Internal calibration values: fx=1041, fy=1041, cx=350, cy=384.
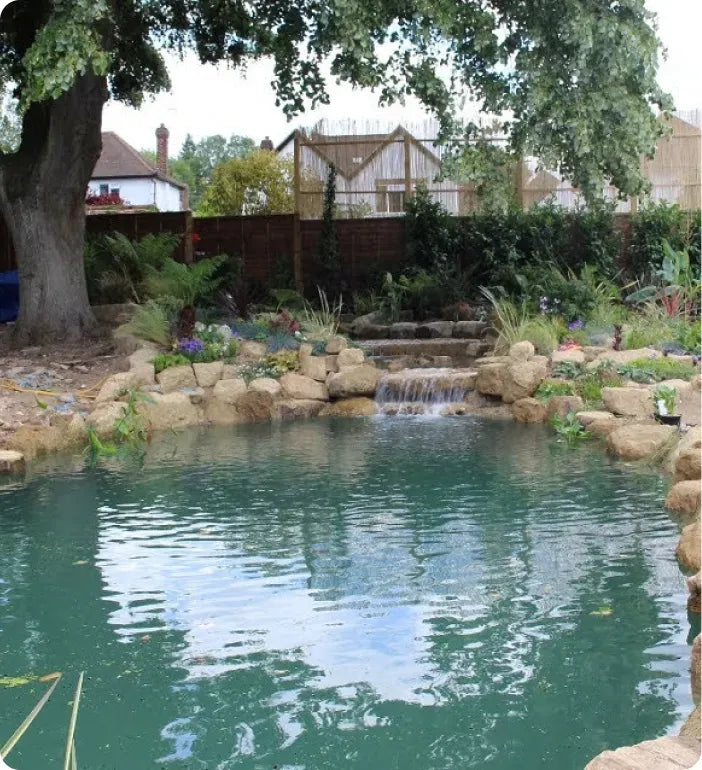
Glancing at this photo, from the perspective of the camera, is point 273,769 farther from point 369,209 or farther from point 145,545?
point 369,209

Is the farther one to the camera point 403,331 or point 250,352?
point 403,331

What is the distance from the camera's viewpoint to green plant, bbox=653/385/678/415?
27.7ft

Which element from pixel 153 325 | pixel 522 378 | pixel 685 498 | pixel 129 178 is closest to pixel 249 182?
pixel 153 325

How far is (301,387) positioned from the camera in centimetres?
1087

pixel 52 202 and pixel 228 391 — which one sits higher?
pixel 52 202

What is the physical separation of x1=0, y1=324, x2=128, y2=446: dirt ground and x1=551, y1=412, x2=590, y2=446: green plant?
14.3 feet

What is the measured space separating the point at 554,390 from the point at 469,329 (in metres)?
3.59

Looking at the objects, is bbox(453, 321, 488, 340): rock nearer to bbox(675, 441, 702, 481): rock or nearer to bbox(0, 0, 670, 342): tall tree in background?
bbox(0, 0, 670, 342): tall tree in background

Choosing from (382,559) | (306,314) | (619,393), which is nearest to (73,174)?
(306,314)

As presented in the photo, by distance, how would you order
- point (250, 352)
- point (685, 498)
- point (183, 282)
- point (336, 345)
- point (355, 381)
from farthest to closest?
1. point (183, 282)
2. point (336, 345)
3. point (250, 352)
4. point (355, 381)
5. point (685, 498)

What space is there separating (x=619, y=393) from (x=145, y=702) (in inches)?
248

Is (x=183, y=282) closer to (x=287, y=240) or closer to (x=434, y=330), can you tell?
(x=434, y=330)

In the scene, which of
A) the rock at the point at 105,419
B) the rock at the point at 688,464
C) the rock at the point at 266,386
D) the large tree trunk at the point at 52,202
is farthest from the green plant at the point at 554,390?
the large tree trunk at the point at 52,202

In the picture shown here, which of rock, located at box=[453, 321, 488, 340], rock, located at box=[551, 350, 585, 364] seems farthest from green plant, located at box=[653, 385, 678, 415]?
rock, located at box=[453, 321, 488, 340]
